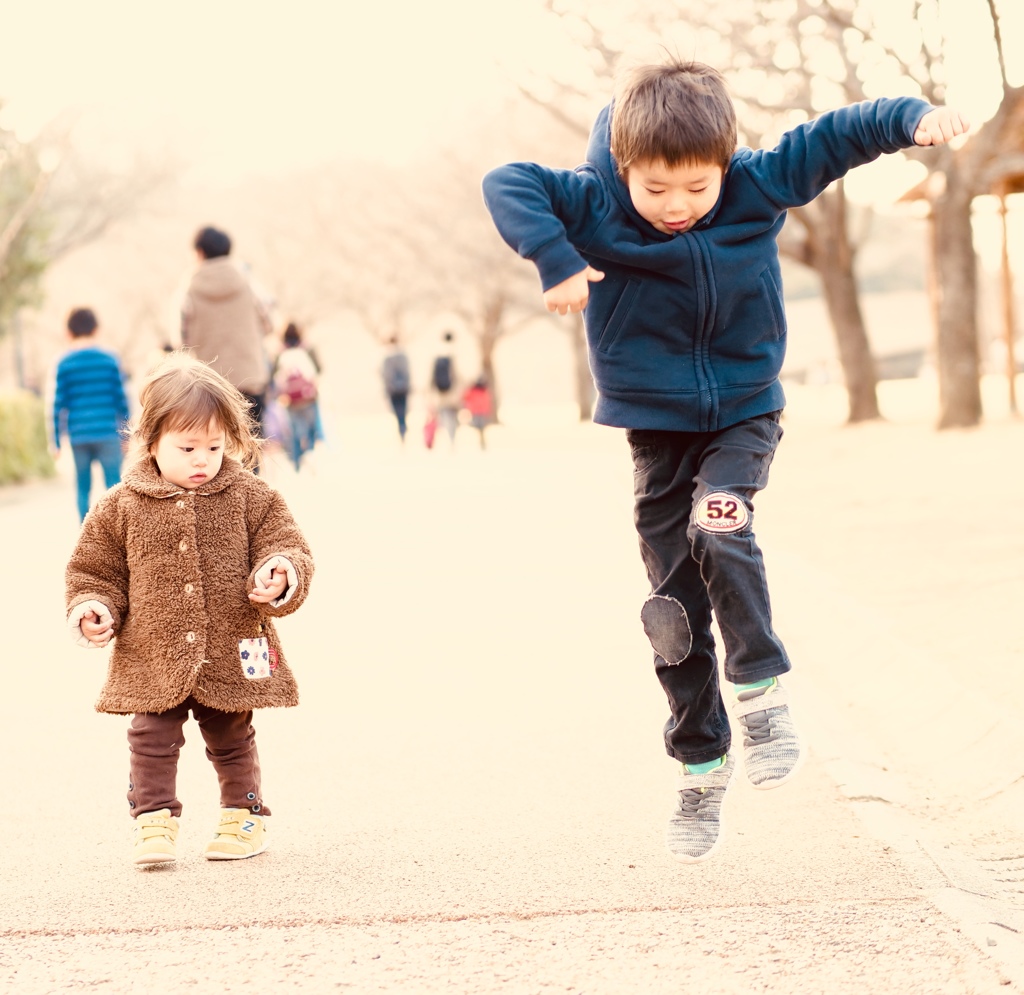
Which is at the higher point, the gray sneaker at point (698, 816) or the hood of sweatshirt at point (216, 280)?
the hood of sweatshirt at point (216, 280)

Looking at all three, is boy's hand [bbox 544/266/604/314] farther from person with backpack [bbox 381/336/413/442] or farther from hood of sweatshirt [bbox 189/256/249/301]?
person with backpack [bbox 381/336/413/442]

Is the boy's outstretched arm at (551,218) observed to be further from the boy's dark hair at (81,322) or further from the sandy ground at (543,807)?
the boy's dark hair at (81,322)

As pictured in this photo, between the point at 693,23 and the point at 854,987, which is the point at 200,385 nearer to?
the point at 854,987

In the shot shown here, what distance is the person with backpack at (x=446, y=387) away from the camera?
77.4ft

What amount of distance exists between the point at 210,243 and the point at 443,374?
43.0ft

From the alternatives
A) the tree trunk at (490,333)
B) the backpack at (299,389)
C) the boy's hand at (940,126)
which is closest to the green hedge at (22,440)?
the backpack at (299,389)

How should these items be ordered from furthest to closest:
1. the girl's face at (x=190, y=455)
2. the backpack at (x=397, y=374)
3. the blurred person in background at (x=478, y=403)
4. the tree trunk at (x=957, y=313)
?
the blurred person in background at (x=478, y=403), the backpack at (x=397, y=374), the tree trunk at (x=957, y=313), the girl's face at (x=190, y=455)

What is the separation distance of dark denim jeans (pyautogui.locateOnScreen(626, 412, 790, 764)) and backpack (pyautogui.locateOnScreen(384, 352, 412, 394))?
813 inches

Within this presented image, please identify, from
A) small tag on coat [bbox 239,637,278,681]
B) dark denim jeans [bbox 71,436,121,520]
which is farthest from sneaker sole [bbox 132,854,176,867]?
dark denim jeans [bbox 71,436,121,520]

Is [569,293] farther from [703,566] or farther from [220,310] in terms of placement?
[220,310]

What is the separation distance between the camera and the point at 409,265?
46.0 m

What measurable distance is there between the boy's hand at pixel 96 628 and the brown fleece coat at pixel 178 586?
0.06m

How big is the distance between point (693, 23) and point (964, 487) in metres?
7.29

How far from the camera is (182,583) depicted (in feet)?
13.0
